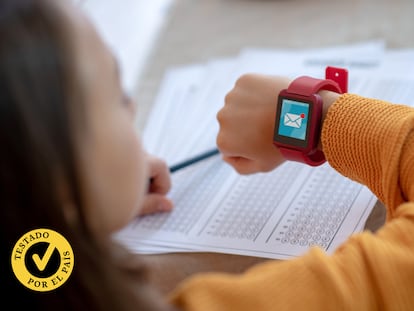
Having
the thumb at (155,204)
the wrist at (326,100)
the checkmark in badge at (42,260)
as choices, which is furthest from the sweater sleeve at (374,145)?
the checkmark in badge at (42,260)

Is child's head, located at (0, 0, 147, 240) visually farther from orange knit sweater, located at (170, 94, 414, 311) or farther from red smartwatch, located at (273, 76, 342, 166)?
red smartwatch, located at (273, 76, 342, 166)

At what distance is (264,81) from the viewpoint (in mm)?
789

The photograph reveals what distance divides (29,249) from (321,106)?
352 mm

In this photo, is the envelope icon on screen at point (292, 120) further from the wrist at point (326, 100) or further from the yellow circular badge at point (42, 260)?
the yellow circular badge at point (42, 260)

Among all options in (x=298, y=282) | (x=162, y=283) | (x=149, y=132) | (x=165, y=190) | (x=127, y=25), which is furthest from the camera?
(x=127, y=25)

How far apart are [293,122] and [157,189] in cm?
19

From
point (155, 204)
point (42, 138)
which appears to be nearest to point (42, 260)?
point (42, 138)

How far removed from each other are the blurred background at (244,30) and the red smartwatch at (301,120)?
1.02ft

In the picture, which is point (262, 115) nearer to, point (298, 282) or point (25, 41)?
point (298, 282)

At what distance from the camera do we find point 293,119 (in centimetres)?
73

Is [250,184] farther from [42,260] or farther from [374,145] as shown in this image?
[42,260]

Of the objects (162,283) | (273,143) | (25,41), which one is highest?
(25,41)

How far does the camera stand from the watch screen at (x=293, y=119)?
2.39 feet

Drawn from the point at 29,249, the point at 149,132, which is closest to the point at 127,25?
the point at 149,132
